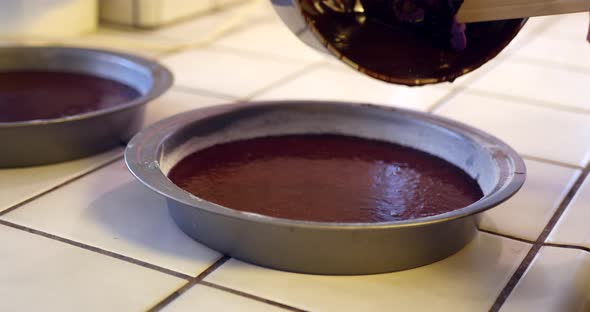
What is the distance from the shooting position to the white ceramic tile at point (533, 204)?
2.79 feet

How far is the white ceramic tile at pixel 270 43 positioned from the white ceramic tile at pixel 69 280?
0.75m

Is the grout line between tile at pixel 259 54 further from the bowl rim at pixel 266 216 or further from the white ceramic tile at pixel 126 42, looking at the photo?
the bowl rim at pixel 266 216

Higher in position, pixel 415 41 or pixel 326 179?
pixel 415 41

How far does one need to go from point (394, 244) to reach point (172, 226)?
221mm

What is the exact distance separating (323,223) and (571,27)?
4.10 ft

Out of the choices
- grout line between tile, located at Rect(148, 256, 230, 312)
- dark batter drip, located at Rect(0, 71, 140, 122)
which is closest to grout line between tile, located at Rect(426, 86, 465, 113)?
dark batter drip, located at Rect(0, 71, 140, 122)

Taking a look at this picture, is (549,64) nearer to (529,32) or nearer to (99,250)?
(529,32)

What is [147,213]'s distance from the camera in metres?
0.84

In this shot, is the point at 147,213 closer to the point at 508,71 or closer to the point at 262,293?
A: the point at 262,293

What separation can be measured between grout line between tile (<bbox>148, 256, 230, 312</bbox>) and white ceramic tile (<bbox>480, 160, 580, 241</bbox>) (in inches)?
10.7

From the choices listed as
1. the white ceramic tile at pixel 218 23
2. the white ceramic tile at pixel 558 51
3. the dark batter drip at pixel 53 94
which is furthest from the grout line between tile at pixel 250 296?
the white ceramic tile at pixel 558 51

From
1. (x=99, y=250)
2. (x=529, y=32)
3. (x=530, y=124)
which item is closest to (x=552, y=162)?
(x=530, y=124)

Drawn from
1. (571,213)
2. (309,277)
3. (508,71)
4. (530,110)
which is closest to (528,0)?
(571,213)

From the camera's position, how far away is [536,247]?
0.81 m
